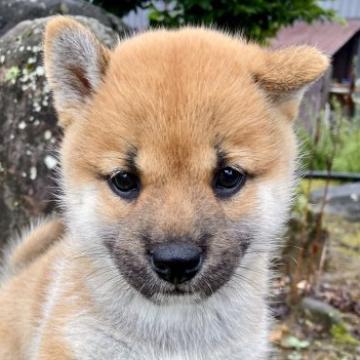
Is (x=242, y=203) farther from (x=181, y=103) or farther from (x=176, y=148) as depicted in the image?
(x=181, y=103)

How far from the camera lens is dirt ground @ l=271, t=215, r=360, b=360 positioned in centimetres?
445

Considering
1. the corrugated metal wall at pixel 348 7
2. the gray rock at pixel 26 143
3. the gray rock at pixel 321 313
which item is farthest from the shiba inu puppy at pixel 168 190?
the corrugated metal wall at pixel 348 7

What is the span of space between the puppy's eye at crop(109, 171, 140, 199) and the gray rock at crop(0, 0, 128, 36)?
338 centimetres

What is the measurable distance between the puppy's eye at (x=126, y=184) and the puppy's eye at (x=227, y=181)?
33cm

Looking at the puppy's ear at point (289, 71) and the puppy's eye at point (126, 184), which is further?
the puppy's ear at point (289, 71)

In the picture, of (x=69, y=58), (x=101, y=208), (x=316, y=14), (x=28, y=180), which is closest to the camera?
(x=101, y=208)

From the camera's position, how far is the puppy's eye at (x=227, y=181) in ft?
8.09

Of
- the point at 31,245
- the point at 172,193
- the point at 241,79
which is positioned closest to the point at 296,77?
the point at 241,79

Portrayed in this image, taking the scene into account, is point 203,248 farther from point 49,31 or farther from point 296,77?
point 49,31

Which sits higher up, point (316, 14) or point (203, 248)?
point (316, 14)

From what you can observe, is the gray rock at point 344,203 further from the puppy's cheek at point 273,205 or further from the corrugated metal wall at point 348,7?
the corrugated metal wall at point 348,7

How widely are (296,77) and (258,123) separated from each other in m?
0.28

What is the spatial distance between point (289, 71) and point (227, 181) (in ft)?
2.00

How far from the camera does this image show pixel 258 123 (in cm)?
261
